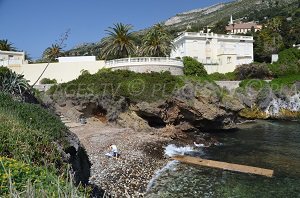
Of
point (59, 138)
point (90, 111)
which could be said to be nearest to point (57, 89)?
point (90, 111)

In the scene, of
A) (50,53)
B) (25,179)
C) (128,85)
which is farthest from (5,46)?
(25,179)

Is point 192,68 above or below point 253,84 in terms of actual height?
above

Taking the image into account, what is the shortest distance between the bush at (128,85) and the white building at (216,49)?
21.1m

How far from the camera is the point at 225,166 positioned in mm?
24312

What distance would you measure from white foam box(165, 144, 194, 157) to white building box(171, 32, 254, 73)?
30.8 metres

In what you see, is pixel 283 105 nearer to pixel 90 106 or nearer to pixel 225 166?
pixel 90 106

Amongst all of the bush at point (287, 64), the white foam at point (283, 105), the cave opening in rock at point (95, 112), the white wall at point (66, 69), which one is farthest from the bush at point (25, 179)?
the bush at point (287, 64)

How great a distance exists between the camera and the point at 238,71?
190 feet

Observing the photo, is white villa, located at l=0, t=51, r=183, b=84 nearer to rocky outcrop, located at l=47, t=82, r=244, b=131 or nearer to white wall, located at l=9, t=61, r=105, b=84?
white wall, located at l=9, t=61, r=105, b=84

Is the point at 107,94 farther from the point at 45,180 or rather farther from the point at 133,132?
the point at 45,180

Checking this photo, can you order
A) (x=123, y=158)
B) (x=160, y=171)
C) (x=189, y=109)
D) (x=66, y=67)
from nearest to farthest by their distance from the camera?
(x=160, y=171), (x=123, y=158), (x=189, y=109), (x=66, y=67)

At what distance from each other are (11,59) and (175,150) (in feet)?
95.9

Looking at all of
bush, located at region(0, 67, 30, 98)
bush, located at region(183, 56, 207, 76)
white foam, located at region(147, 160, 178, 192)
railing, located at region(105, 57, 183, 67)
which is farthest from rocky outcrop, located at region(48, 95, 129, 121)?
bush, located at region(183, 56, 207, 76)

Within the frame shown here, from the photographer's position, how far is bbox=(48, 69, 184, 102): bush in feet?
122
